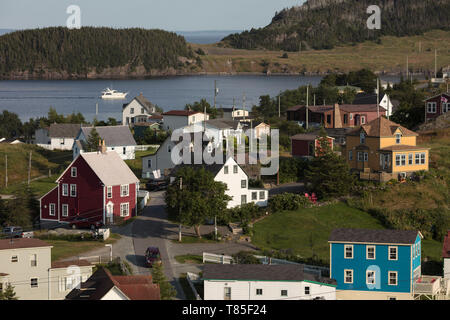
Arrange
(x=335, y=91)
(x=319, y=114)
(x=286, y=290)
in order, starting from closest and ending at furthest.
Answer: (x=286, y=290) → (x=319, y=114) → (x=335, y=91)

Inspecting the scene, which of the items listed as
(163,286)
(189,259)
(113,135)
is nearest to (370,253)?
(189,259)

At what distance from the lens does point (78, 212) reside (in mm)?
46719

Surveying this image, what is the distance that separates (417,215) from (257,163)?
11732 mm

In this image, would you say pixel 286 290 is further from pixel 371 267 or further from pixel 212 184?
pixel 212 184

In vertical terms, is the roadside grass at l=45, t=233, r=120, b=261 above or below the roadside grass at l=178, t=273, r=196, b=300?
above

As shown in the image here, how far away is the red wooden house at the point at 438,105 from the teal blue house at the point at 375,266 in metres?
35.0

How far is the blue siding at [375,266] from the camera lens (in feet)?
113

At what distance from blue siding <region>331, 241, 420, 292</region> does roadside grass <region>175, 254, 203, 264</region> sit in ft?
20.1

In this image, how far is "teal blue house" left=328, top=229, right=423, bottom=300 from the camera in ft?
113

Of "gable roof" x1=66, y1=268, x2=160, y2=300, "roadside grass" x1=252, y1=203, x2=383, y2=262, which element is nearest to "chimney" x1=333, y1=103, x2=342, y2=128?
"roadside grass" x1=252, y1=203, x2=383, y2=262

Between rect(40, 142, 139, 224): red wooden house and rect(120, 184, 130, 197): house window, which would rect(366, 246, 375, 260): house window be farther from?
rect(120, 184, 130, 197): house window

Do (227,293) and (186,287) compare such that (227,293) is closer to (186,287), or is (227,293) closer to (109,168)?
(186,287)
